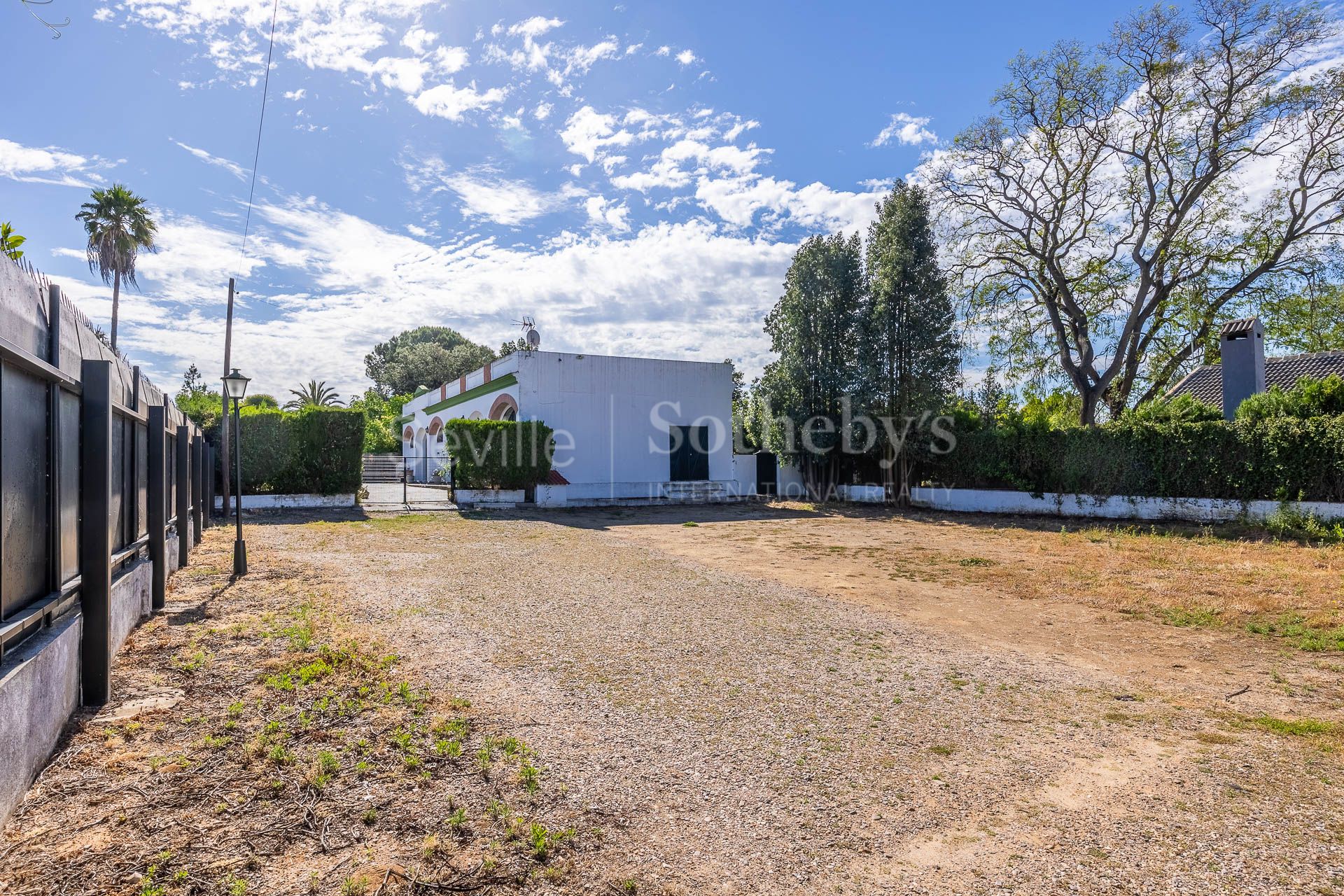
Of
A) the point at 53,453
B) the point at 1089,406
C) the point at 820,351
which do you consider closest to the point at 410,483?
the point at 820,351

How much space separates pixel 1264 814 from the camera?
2.68m

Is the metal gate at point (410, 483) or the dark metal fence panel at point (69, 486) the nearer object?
the dark metal fence panel at point (69, 486)

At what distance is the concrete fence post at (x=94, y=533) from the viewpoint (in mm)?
3600

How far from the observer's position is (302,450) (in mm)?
16938

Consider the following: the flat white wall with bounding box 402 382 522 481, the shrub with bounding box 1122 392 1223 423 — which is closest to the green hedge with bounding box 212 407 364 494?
the flat white wall with bounding box 402 382 522 481

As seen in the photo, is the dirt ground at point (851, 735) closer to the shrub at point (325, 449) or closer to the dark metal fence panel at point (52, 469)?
the dark metal fence panel at point (52, 469)

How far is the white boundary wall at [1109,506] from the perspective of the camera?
1263cm

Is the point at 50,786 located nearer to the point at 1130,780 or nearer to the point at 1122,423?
the point at 1130,780

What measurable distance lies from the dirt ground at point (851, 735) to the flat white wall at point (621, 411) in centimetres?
1218

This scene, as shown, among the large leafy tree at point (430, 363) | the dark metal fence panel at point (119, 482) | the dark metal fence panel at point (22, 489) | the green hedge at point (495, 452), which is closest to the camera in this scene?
the dark metal fence panel at point (22, 489)

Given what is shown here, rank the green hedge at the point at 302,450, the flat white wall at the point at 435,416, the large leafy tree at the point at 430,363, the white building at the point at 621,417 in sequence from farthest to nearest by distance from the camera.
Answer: the large leafy tree at the point at 430,363 < the flat white wall at the point at 435,416 < the white building at the point at 621,417 < the green hedge at the point at 302,450

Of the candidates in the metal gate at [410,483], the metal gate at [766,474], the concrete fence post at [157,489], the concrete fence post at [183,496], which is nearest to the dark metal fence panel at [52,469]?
the concrete fence post at [157,489]

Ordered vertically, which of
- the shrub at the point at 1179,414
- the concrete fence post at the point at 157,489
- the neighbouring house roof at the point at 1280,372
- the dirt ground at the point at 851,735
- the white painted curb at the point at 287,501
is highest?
the neighbouring house roof at the point at 1280,372

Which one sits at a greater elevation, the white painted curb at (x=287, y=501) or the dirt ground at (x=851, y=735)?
the white painted curb at (x=287, y=501)
